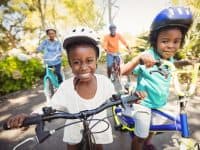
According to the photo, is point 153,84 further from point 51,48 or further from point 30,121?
point 51,48

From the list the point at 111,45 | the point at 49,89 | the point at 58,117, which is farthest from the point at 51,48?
the point at 58,117

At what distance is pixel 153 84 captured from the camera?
2.86m

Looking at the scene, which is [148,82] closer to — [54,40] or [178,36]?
[178,36]

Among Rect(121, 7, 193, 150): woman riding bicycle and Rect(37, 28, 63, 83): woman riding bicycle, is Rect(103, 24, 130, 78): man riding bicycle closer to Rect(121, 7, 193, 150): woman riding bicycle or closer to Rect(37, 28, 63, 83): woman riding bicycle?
Rect(37, 28, 63, 83): woman riding bicycle

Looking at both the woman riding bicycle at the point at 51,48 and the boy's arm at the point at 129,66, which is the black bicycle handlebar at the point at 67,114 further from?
the woman riding bicycle at the point at 51,48

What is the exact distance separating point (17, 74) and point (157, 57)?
782 centimetres

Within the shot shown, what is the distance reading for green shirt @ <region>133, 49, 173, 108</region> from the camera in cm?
284

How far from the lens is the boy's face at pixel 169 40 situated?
2.61m

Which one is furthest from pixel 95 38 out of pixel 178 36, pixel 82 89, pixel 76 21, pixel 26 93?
pixel 76 21

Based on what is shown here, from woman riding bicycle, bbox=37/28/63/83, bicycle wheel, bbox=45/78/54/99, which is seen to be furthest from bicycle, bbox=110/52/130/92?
bicycle wheel, bbox=45/78/54/99

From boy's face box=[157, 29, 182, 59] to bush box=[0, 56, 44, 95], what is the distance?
759cm

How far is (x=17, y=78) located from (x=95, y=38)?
26.6 feet

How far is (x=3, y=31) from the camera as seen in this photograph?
Answer: 1833cm

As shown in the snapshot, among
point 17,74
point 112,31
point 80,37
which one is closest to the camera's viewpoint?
point 80,37
